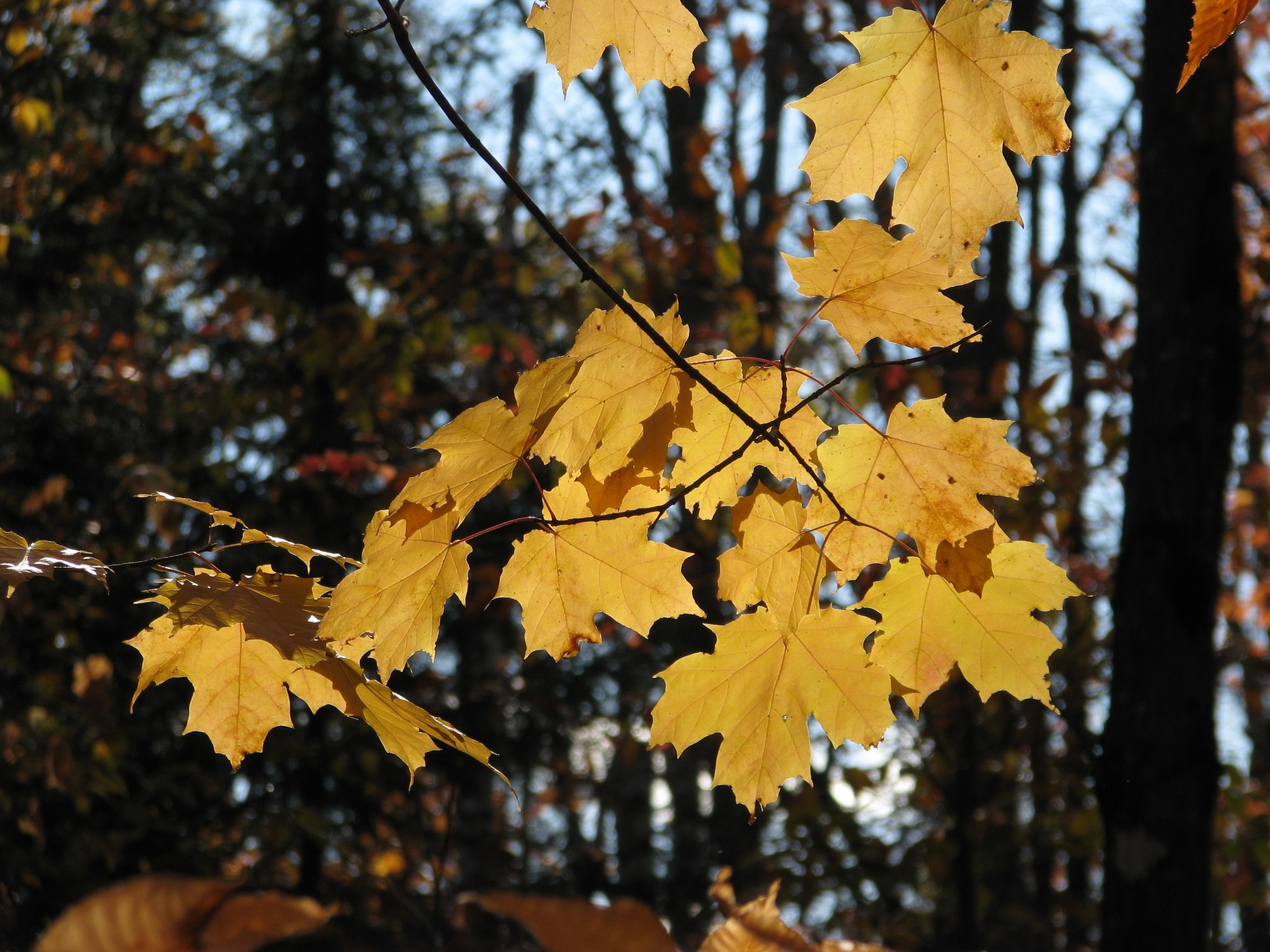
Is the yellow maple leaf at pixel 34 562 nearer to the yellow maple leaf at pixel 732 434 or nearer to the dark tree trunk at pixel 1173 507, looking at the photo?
the yellow maple leaf at pixel 732 434

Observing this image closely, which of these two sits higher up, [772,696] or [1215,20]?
[1215,20]

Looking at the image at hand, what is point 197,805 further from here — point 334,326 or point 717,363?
point 717,363

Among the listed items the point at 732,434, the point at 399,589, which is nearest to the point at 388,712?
the point at 399,589

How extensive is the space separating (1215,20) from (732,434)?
671mm

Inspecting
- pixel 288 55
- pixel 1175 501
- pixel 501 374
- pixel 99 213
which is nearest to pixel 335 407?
pixel 501 374

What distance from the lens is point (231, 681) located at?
53.7 inches

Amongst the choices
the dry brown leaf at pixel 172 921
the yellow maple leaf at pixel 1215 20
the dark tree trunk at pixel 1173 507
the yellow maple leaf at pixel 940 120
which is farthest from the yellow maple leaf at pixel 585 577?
the dark tree trunk at pixel 1173 507

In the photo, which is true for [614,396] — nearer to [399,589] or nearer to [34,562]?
[399,589]

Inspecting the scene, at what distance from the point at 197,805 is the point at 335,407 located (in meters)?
1.99

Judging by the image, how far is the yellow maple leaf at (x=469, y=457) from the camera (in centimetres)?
114

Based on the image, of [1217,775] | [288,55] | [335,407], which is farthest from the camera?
[288,55]

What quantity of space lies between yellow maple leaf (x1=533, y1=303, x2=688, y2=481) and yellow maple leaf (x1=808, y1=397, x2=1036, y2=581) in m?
0.21

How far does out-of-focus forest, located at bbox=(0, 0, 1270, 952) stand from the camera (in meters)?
2.67

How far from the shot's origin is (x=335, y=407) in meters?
5.18
